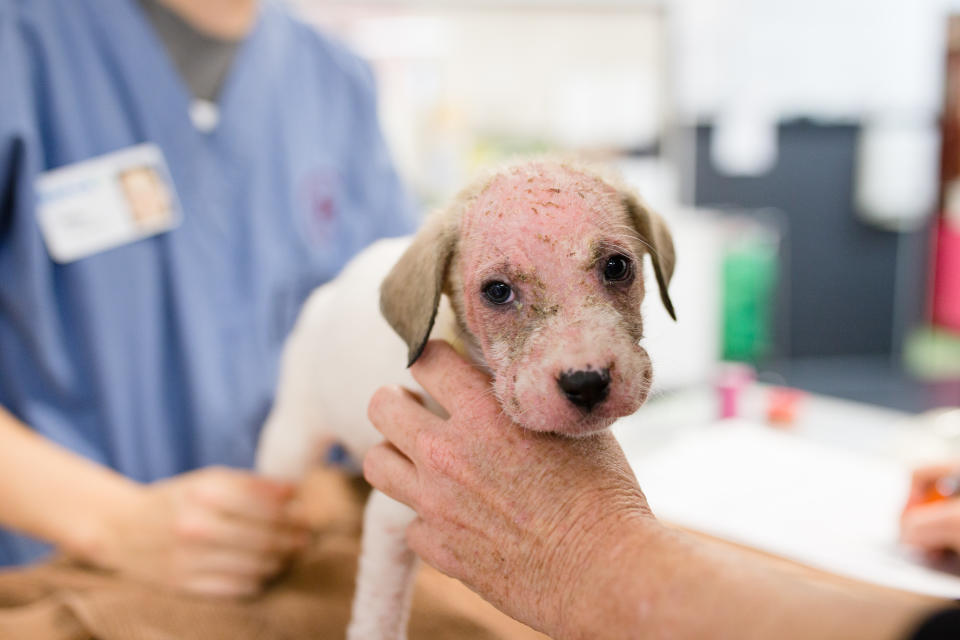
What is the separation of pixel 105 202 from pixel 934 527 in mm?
1148

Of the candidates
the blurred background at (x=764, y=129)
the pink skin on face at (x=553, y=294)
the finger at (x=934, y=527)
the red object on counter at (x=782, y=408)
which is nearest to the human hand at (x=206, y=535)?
the pink skin on face at (x=553, y=294)

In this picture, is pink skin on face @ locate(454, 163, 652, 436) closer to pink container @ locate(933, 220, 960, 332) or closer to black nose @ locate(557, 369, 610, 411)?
black nose @ locate(557, 369, 610, 411)

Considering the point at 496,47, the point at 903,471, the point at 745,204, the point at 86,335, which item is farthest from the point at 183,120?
the point at 745,204

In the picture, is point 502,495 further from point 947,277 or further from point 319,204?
point 947,277

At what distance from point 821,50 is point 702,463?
10.7 feet

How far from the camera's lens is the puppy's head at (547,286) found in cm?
49

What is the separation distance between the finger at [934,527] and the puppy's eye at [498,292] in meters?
0.67

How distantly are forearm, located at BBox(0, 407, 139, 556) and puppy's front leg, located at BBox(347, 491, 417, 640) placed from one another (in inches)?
16.7

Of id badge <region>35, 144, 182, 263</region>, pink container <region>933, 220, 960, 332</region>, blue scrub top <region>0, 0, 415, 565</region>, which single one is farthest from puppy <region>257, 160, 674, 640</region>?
pink container <region>933, 220, 960, 332</region>

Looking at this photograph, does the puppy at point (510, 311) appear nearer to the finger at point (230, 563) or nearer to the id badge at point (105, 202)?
the finger at point (230, 563)

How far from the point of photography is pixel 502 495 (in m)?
0.54

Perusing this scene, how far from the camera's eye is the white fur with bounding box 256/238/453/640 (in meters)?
0.63

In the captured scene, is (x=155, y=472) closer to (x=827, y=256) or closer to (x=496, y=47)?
(x=496, y=47)

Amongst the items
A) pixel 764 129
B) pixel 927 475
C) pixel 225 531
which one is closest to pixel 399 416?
pixel 225 531
